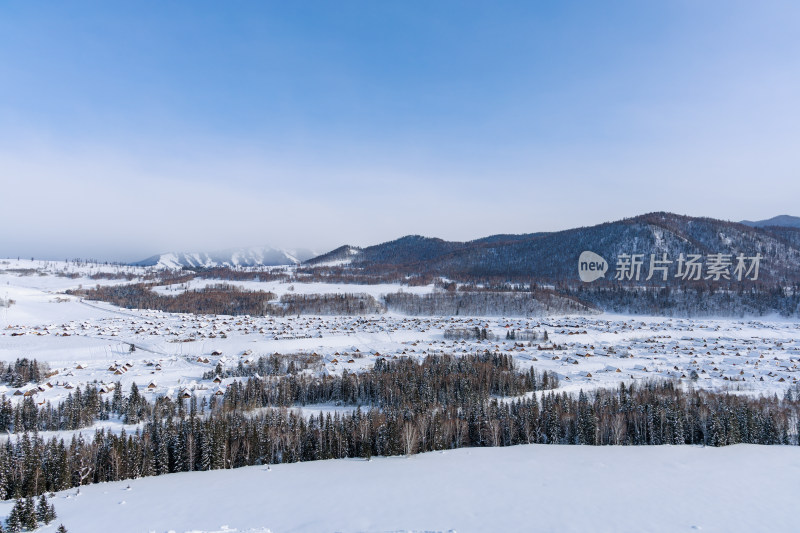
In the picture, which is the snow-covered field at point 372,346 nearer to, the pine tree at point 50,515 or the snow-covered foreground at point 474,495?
the snow-covered foreground at point 474,495

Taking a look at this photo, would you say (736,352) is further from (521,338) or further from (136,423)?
(136,423)

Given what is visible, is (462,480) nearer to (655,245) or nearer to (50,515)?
(50,515)

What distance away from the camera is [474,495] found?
21.2m

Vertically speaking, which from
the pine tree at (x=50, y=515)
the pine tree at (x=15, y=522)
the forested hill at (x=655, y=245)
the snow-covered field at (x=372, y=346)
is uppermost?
the forested hill at (x=655, y=245)

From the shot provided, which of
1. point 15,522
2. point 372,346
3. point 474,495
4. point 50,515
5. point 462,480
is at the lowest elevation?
point 372,346

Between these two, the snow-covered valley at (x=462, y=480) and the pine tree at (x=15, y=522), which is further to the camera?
the snow-covered valley at (x=462, y=480)

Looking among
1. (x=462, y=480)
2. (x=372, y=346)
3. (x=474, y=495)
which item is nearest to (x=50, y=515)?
(x=474, y=495)

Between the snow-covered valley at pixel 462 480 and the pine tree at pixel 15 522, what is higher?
the pine tree at pixel 15 522

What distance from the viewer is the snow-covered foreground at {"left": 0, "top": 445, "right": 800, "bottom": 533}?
18.1m

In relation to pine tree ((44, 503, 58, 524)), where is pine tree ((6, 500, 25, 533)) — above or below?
above

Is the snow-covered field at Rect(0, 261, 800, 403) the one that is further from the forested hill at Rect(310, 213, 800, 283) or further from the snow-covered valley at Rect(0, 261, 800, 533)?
the forested hill at Rect(310, 213, 800, 283)

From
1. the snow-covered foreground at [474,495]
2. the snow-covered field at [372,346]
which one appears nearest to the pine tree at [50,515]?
the snow-covered foreground at [474,495]

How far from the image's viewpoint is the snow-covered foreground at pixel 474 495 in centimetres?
1806

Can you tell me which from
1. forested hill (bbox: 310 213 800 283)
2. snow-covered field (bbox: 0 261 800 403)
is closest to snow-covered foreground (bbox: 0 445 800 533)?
snow-covered field (bbox: 0 261 800 403)
